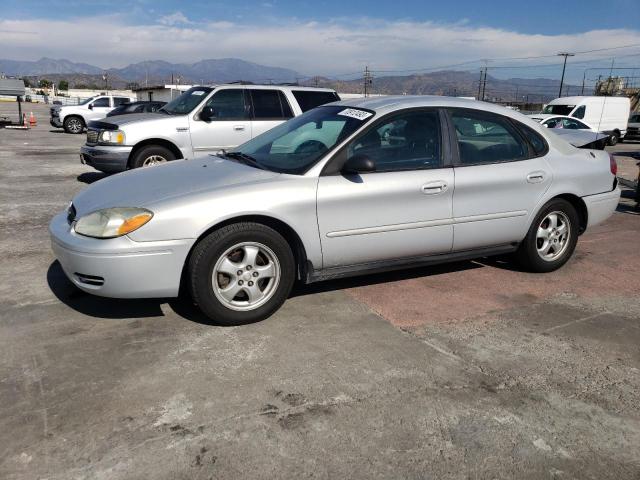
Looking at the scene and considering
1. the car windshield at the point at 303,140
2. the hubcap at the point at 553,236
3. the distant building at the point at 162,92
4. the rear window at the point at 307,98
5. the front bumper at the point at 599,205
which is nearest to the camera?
the car windshield at the point at 303,140

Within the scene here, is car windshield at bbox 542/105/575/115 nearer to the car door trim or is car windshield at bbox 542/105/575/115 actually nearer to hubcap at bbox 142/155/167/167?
hubcap at bbox 142/155/167/167

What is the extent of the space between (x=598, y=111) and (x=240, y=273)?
2662 centimetres

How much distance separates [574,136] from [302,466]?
6.88 meters

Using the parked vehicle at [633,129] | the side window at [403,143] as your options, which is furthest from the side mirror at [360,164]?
the parked vehicle at [633,129]

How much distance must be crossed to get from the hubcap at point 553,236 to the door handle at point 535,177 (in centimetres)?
39

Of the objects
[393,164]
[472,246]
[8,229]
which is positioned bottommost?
[8,229]

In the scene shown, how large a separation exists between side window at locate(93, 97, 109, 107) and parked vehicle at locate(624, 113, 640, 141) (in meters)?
25.9

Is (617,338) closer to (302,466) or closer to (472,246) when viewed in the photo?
(472,246)

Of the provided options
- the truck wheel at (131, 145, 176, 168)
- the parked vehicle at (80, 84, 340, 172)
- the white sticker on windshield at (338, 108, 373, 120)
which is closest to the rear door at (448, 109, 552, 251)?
the white sticker on windshield at (338, 108, 373, 120)

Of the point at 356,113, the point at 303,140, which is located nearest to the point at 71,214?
the point at 303,140

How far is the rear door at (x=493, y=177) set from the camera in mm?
4477

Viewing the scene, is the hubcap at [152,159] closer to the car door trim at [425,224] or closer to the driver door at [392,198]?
the driver door at [392,198]

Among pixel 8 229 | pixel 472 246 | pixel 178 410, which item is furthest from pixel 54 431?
pixel 8 229

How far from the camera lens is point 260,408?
2.82m
